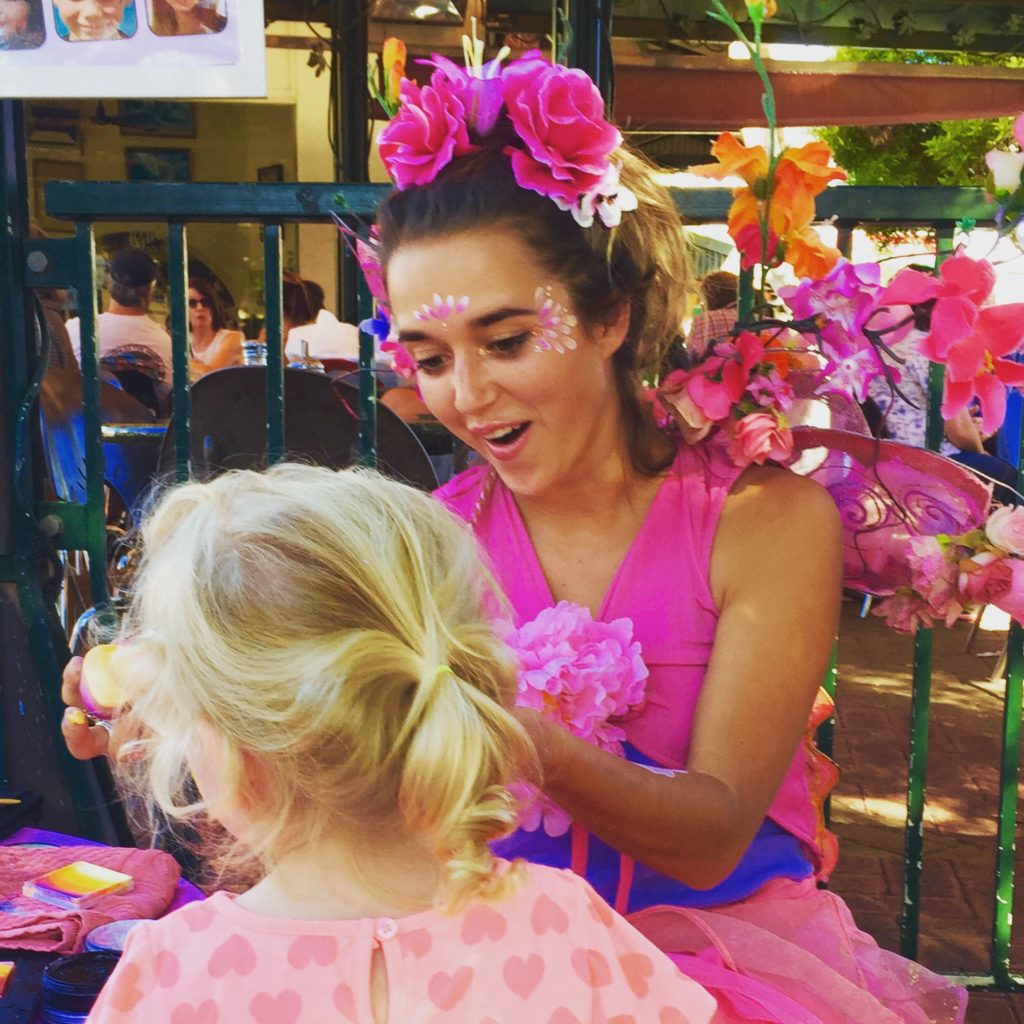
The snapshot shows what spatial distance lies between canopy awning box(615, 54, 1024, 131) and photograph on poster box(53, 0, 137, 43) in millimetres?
5862

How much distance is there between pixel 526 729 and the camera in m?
→ 1.37

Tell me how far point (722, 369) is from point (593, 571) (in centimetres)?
34

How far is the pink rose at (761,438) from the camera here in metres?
1.82

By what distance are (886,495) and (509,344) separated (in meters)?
0.66

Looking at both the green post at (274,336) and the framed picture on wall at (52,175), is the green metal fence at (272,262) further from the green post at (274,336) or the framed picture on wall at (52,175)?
the framed picture on wall at (52,175)

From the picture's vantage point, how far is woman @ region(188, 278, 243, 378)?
6.43m

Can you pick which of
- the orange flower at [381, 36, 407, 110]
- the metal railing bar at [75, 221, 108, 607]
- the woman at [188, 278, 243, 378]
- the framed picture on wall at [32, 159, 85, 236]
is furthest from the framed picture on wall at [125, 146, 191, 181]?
the orange flower at [381, 36, 407, 110]

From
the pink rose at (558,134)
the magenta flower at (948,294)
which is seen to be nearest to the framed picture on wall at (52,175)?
the pink rose at (558,134)

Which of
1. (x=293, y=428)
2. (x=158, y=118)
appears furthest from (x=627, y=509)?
(x=158, y=118)

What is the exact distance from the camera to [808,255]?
1.96 m

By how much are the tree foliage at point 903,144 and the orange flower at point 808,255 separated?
6999mm

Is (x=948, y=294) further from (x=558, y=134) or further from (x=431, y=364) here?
(x=431, y=364)

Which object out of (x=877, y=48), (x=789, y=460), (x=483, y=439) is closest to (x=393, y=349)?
(x=483, y=439)

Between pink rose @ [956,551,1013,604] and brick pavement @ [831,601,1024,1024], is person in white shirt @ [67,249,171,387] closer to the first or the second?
brick pavement @ [831,601,1024,1024]
